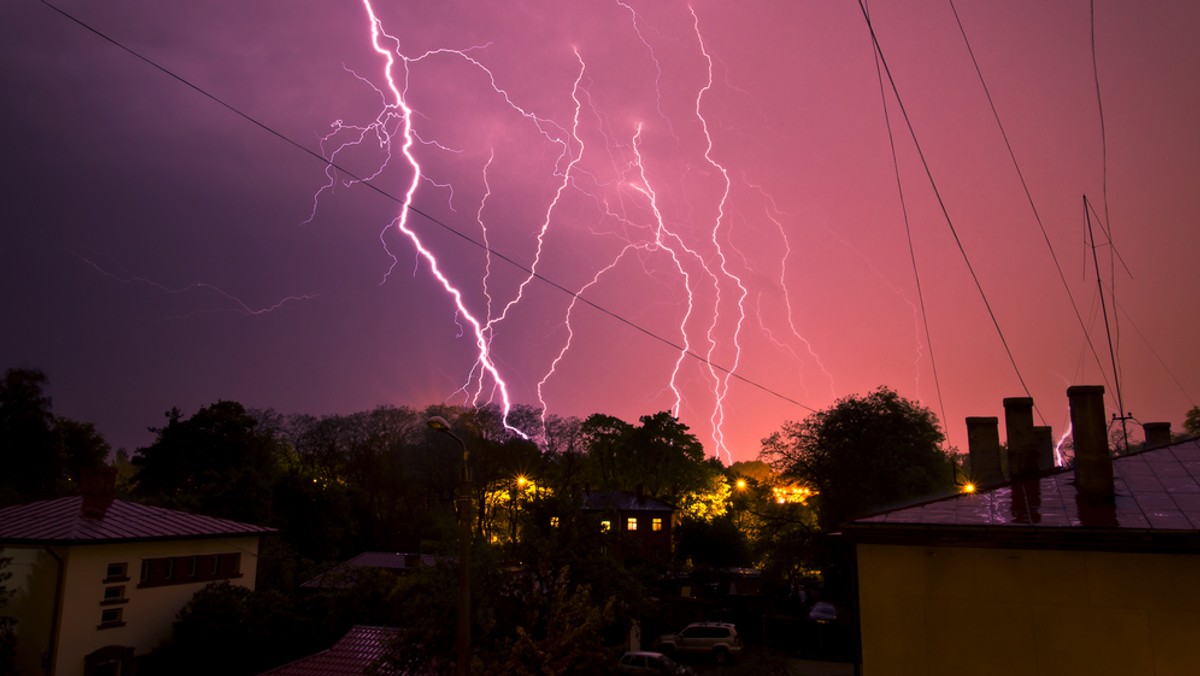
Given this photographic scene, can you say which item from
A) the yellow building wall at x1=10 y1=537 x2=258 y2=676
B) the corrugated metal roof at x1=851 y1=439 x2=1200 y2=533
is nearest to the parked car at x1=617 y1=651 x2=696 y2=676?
the corrugated metal roof at x1=851 y1=439 x2=1200 y2=533

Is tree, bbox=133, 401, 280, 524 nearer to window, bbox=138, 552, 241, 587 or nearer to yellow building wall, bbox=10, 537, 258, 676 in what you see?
window, bbox=138, 552, 241, 587

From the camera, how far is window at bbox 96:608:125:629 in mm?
20172

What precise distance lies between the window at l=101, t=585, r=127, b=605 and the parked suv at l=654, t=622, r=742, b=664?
59.5ft

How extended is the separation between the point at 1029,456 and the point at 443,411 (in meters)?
54.2

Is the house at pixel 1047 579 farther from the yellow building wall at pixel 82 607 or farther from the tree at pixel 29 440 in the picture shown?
the tree at pixel 29 440

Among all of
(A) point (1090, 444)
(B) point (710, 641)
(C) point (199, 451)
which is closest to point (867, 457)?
(B) point (710, 641)

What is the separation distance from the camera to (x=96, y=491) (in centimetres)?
2239

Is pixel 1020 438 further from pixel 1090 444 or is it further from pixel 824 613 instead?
pixel 824 613

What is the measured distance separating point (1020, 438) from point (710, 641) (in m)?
16.7

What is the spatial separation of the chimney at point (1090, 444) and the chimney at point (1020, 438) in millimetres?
2024

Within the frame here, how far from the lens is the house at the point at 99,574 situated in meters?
19.2

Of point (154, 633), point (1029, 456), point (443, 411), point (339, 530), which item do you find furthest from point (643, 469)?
point (1029, 456)

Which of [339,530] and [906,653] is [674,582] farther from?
[906,653]

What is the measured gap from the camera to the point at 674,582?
36.0 m
